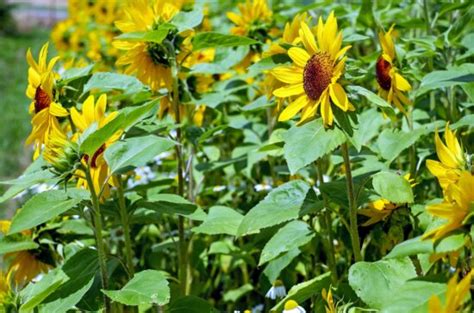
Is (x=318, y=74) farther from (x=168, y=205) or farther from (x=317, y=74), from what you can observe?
(x=168, y=205)

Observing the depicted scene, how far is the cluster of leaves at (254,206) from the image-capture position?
130 centimetres

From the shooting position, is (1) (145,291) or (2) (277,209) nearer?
(1) (145,291)

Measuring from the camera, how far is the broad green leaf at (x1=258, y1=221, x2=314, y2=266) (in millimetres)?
1454

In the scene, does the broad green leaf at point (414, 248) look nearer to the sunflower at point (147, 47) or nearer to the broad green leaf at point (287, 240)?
the broad green leaf at point (287, 240)

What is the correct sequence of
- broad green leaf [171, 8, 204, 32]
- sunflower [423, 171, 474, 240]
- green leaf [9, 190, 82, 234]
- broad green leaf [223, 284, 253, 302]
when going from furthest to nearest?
broad green leaf [223, 284, 253, 302] → broad green leaf [171, 8, 204, 32] → green leaf [9, 190, 82, 234] → sunflower [423, 171, 474, 240]

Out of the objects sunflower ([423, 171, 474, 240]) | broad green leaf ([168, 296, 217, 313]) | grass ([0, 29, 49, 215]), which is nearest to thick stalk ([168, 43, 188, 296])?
broad green leaf ([168, 296, 217, 313])

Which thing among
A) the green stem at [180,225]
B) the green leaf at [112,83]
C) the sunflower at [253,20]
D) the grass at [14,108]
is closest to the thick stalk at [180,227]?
the green stem at [180,225]

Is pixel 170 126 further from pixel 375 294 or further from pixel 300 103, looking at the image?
pixel 375 294

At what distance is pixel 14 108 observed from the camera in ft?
18.0

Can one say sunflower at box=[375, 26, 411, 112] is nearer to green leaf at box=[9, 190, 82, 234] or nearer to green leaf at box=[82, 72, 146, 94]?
green leaf at box=[82, 72, 146, 94]

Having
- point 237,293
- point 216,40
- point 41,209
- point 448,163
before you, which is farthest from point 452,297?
point 237,293

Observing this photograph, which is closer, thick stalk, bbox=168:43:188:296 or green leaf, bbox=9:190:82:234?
green leaf, bbox=9:190:82:234

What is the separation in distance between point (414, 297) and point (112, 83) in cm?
84

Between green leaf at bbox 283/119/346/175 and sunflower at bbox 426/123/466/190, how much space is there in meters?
0.18
